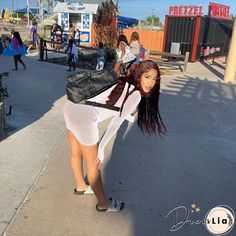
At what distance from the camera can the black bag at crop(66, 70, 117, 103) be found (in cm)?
281

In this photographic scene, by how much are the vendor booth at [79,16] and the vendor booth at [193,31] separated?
279 inches

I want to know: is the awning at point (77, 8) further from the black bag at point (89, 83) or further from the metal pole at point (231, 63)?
the black bag at point (89, 83)

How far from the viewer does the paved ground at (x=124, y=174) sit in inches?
118

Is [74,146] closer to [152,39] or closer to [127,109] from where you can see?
[127,109]

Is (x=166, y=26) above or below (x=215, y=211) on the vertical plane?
above

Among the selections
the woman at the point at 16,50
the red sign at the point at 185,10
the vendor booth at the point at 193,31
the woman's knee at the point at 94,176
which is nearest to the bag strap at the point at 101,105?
the woman's knee at the point at 94,176

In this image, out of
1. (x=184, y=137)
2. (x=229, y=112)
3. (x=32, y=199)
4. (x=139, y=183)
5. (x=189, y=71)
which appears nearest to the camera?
(x=32, y=199)

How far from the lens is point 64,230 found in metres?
2.86

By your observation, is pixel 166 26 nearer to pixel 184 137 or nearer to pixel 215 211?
pixel 184 137

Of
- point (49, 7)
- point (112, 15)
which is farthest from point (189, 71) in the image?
point (49, 7)

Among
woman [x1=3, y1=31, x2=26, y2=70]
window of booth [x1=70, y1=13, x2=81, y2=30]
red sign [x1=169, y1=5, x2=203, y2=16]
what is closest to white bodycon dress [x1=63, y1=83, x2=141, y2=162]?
woman [x1=3, y1=31, x2=26, y2=70]

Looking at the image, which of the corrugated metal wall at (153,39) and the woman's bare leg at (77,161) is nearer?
the woman's bare leg at (77,161)

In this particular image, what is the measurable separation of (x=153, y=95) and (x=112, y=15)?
16800 millimetres

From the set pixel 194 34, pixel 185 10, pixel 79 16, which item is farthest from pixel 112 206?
pixel 79 16
